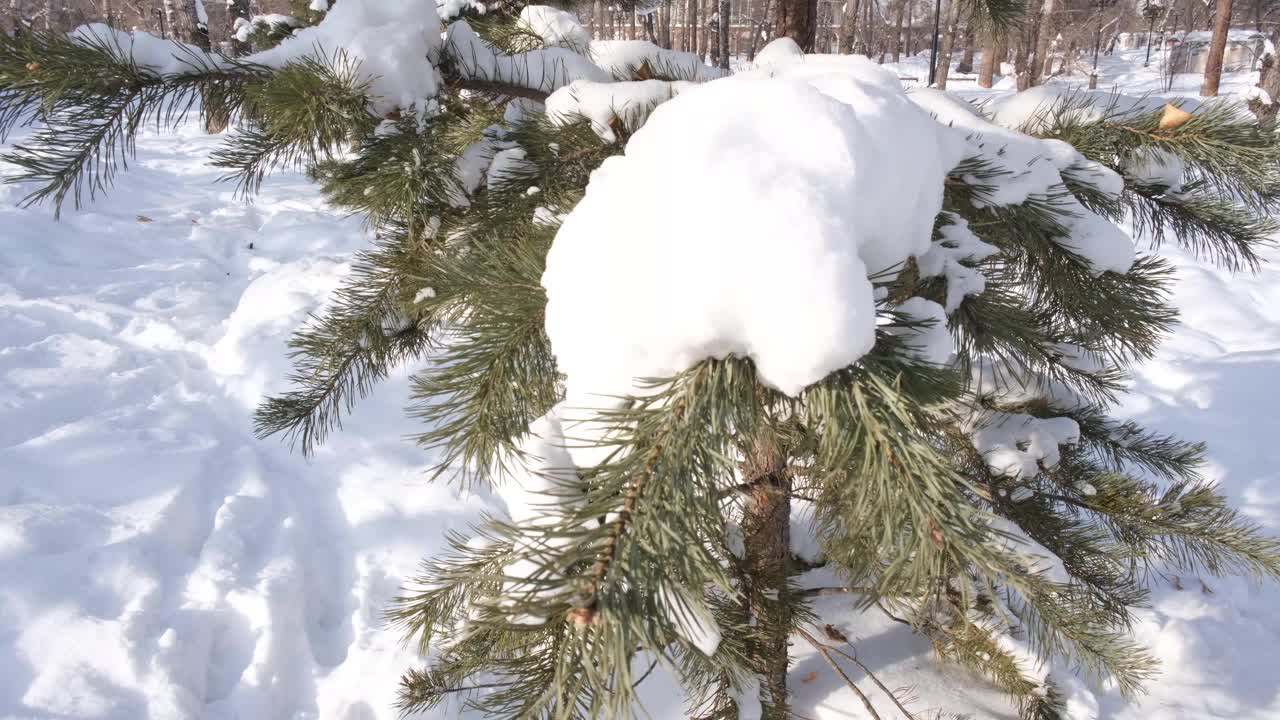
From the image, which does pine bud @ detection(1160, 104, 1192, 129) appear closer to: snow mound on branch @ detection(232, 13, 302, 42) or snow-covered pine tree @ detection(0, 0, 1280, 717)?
snow-covered pine tree @ detection(0, 0, 1280, 717)

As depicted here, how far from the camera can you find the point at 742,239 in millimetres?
607

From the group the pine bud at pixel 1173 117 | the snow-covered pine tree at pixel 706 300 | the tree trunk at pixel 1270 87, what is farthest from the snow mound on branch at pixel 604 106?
the tree trunk at pixel 1270 87

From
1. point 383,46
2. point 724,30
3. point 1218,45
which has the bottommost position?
point 383,46

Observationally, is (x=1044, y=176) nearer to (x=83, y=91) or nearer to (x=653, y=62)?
(x=653, y=62)

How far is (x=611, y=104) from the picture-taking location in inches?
40.7

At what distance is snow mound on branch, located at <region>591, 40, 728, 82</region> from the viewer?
1349 mm

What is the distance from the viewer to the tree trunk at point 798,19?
1.49 meters

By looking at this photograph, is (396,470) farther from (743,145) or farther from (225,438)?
(743,145)

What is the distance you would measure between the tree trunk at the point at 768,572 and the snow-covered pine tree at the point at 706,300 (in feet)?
0.04

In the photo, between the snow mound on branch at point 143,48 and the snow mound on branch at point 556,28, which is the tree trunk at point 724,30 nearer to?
the snow mound on branch at point 556,28

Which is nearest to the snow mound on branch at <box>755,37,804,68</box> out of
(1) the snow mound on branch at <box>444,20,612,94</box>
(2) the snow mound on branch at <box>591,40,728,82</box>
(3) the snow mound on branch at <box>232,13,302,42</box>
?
(2) the snow mound on branch at <box>591,40,728,82</box>

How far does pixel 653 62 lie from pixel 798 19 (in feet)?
1.24

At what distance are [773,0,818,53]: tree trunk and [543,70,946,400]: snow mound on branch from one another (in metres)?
0.88

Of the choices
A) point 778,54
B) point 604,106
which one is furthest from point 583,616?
point 778,54
